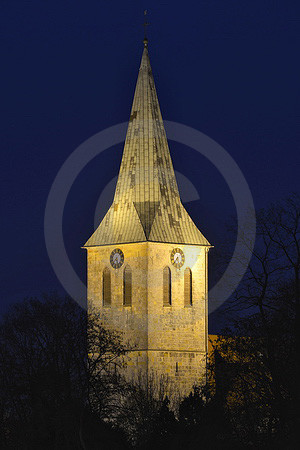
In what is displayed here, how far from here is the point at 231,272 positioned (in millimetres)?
45031

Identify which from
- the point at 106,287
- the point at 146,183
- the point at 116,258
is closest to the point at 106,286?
the point at 106,287

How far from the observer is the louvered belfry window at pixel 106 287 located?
73000mm

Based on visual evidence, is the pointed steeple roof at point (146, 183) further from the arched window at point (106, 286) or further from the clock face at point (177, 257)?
the arched window at point (106, 286)

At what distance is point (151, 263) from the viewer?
234ft

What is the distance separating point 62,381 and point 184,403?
4.54 meters

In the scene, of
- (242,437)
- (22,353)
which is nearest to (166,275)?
Answer: (22,353)

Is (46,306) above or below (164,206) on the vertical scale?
below

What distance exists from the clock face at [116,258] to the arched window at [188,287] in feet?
10.6

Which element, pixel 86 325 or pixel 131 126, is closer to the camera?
pixel 86 325

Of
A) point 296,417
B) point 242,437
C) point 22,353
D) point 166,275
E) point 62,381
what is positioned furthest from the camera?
point 166,275

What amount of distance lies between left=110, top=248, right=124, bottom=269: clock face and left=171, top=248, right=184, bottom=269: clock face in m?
2.42

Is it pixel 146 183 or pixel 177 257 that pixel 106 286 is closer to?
pixel 177 257

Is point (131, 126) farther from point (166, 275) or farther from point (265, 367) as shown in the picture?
point (265, 367)

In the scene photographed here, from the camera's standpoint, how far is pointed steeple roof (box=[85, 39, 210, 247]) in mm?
71938
